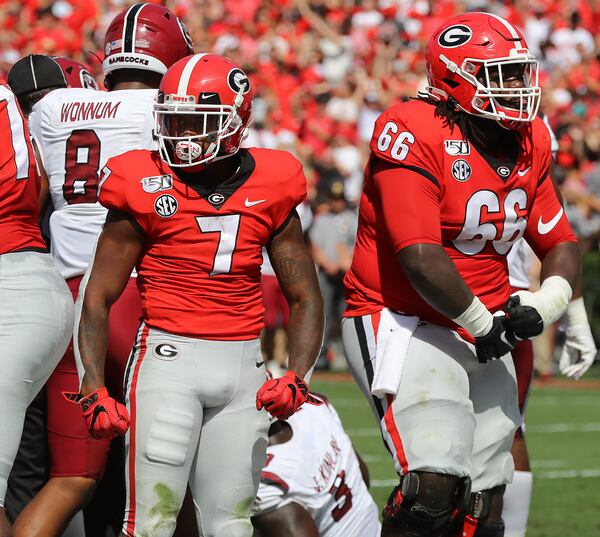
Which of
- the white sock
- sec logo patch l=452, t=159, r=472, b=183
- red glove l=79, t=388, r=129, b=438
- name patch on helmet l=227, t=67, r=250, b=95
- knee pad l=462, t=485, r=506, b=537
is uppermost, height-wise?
name patch on helmet l=227, t=67, r=250, b=95

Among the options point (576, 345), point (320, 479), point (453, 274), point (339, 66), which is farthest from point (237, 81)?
→ point (339, 66)

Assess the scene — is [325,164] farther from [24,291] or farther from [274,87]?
[24,291]

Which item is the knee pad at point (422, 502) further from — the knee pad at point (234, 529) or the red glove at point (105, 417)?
the red glove at point (105, 417)

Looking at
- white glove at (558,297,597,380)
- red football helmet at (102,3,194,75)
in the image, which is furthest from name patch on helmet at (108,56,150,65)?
white glove at (558,297,597,380)

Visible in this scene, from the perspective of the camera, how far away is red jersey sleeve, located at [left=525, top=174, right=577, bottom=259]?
4746mm

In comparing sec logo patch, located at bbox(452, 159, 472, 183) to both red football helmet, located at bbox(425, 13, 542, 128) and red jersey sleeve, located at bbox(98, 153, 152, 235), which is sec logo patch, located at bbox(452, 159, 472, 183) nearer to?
red football helmet, located at bbox(425, 13, 542, 128)

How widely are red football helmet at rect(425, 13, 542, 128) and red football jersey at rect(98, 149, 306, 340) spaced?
2.67ft

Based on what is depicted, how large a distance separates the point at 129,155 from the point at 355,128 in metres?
11.4

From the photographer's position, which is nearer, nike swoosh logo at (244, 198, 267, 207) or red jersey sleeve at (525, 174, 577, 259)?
nike swoosh logo at (244, 198, 267, 207)

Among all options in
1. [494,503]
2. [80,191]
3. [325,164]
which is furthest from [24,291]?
[325,164]

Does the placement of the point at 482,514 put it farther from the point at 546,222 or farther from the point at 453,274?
the point at 546,222

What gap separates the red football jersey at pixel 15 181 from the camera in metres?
4.09

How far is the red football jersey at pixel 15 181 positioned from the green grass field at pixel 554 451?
3.52 metres

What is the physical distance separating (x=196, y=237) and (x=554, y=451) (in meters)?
5.97
